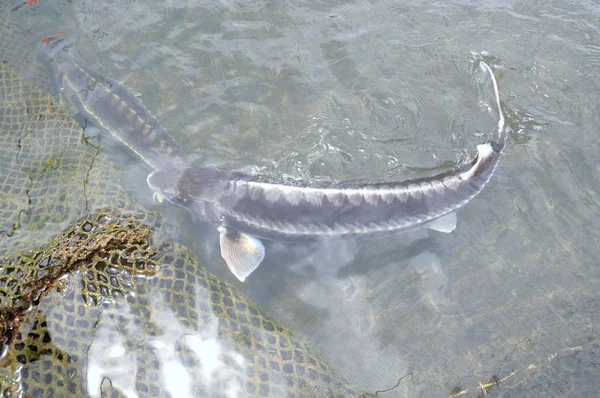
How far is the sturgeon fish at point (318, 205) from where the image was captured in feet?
12.6

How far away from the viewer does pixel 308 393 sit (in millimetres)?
2943

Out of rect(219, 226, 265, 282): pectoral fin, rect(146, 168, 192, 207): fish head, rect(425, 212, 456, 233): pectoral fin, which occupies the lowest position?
rect(219, 226, 265, 282): pectoral fin

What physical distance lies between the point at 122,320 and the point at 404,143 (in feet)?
9.98

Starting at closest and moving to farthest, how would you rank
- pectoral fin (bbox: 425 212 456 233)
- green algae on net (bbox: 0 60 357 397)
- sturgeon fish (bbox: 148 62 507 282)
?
green algae on net (bbox: 0 60 357 397) → sturgeon fish (bbox: 148 62 507 282) → pectoral fin (bbox: 425 212 456 233)

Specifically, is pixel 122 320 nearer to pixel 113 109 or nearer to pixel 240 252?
pixel 240 252

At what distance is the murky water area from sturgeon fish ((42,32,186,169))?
0.54ft

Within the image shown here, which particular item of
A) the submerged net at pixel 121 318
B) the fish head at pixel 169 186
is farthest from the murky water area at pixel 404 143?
the submerged net at pixel 121 318

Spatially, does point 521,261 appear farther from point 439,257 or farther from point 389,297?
point 389,297

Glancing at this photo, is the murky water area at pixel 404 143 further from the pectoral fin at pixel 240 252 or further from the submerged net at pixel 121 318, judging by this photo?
the submerged net at pixel 121 318

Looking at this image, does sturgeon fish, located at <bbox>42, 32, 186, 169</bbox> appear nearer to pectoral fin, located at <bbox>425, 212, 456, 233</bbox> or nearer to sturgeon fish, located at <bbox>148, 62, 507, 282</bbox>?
sturgeon fish, located at <bbox>148, 62, 507, 282</bbox>

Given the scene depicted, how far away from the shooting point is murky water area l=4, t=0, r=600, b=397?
3.55 m

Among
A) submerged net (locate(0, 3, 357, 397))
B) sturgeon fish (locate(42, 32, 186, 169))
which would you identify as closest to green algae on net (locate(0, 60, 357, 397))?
submerged net (locate(0, 3, 357, 397))

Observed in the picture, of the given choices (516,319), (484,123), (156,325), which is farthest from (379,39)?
(156,325)

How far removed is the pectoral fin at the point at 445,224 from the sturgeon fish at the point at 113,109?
2431mm
